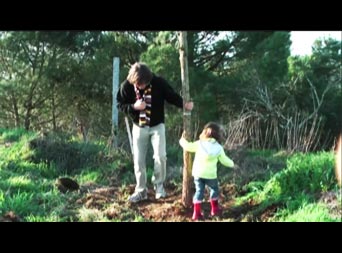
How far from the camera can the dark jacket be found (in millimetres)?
5277

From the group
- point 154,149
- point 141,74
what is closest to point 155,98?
point 141,74

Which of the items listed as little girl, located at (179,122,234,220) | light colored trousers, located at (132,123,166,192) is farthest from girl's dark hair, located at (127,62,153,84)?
little girl, located at (179,122,234,220)

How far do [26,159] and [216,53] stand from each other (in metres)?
6.13

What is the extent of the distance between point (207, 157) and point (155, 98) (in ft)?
2.60

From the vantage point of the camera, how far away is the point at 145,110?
526 cm

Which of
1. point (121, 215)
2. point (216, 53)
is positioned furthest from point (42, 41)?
point (121, 215)

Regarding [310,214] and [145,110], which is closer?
[310,214]

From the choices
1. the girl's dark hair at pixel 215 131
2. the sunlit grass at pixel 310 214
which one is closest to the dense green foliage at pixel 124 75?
the girl's dark hair at pixel 215 131

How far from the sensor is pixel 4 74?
11469 mm

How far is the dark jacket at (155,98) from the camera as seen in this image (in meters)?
5.28

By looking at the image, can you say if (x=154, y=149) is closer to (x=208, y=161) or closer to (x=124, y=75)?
(x=208, y=161)
